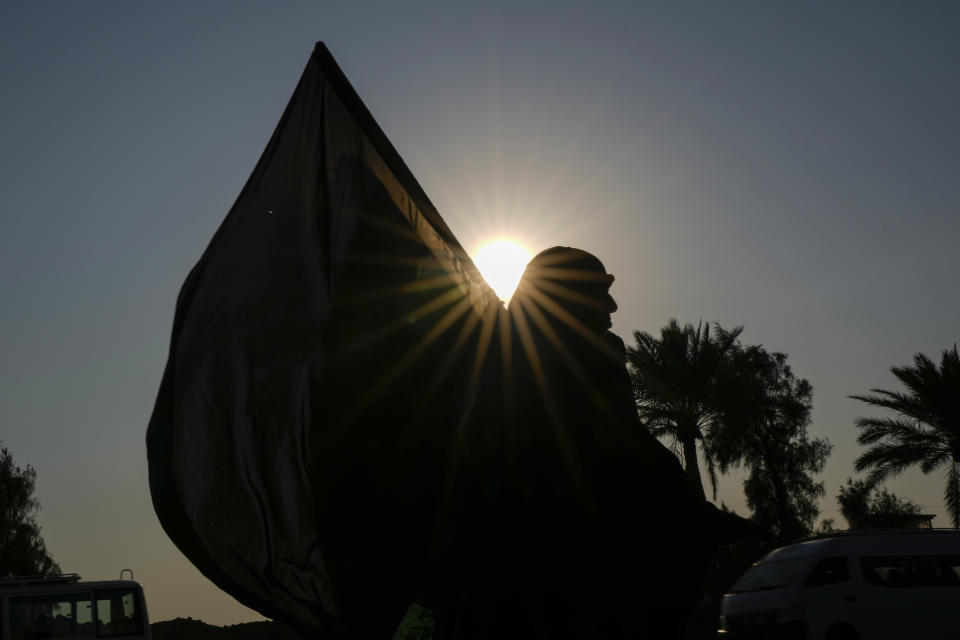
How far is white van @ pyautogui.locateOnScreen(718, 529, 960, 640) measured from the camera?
1298cm

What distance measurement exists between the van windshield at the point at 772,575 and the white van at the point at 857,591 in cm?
2

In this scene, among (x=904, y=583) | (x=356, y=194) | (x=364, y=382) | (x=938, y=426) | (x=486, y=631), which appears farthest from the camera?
(x=938, y=426)

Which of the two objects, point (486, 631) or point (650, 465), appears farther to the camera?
point (650, 465)

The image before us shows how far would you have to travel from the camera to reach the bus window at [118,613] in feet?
56.8

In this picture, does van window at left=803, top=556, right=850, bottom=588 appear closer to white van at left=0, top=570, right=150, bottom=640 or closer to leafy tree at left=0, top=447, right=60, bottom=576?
white van at left=0, top=570, right=150, bottom=640

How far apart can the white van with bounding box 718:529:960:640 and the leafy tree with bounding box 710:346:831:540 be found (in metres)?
18.5

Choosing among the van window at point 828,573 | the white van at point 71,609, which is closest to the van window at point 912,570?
the van window at point 828,573

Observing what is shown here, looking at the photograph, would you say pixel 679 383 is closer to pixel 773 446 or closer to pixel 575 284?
pixel 773 446

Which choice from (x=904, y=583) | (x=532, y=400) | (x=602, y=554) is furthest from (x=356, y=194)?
(x=904, y=583)

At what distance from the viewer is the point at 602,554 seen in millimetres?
2275

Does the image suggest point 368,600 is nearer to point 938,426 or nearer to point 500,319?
point 500,319

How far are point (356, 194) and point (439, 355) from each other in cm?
48

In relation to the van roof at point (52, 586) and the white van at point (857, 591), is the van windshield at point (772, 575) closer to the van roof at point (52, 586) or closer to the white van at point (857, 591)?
the white van at point (857, 591)

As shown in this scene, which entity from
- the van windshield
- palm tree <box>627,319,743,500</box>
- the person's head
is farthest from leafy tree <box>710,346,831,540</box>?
the person's head
